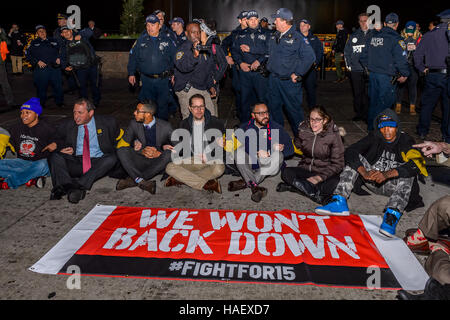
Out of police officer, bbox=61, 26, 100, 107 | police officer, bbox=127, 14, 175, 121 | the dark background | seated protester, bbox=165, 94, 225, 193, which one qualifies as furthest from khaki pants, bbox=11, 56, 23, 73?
seated protester, bbox=165, 94, 225, 193

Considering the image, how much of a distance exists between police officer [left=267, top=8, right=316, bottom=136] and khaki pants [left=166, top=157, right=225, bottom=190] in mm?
1810

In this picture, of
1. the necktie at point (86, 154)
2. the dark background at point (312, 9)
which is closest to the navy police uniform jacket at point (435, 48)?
the necktie at point (86, 154)

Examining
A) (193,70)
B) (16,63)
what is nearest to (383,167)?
(193,70)

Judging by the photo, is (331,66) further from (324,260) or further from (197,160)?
(324,260)

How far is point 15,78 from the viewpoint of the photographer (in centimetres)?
1595

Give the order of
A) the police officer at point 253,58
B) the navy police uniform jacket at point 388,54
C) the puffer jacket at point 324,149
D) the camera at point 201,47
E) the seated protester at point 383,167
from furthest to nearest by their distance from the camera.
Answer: the police officer at point 253,58
the navy police uniform jacket at point 388,54
the camera at point 201,47
the puffer jacket at point 324,149
the seated protester at point 383,167

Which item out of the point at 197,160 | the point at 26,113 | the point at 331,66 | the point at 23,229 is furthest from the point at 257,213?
the point at 331,66

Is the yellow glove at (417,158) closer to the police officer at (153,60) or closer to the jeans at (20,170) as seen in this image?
the police officer at (153,60)

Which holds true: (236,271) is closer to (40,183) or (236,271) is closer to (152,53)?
(40,183)

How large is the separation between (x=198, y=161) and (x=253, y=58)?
2.93 meters

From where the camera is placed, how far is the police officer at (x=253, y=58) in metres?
7.29

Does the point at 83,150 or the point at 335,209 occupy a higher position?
the point at 83,150

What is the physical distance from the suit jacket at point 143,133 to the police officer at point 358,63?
14.8 ft

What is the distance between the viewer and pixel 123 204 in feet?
15.4
